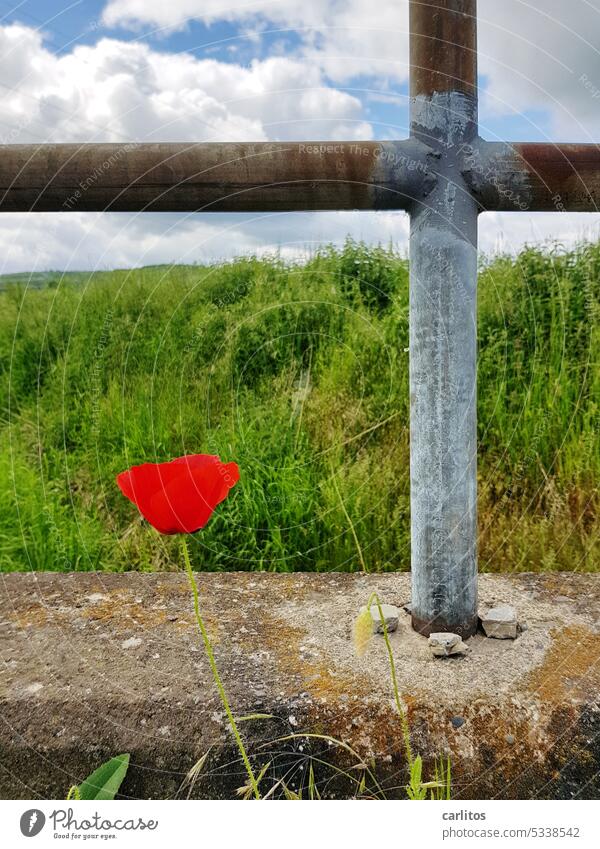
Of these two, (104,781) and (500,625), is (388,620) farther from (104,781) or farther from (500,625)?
(104,781)

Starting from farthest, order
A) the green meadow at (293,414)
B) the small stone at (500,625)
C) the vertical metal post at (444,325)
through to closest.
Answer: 1. the green meadow at (293,414)
2. the small stone at (500,625)
3. the vertical metal post at (444,325)

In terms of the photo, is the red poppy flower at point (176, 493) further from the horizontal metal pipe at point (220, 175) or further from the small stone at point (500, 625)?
the small stone at point (500, 625)

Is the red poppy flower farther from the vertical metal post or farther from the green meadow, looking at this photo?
the green meadow

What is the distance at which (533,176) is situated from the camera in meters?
1.11

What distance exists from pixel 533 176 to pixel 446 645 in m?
0.69

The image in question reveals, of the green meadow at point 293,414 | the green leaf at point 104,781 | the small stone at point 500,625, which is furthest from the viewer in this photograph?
the green meadow at point 293,414

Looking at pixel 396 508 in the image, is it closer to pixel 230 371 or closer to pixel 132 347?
pixel 230 371

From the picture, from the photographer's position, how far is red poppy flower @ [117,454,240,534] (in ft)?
2.38

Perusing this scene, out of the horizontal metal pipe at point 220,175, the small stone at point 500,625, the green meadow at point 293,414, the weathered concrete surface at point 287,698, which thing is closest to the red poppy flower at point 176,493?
the weathered concrete surface at point 287,698

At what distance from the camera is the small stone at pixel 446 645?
1115mm

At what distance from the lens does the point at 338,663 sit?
1.11 m

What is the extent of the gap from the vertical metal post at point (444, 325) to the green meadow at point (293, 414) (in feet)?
1.36

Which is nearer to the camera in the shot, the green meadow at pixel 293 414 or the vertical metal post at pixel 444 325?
the vertical metal post at pixel 444 325

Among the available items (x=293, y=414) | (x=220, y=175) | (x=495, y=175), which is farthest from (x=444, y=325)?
(x=293, y=414)
